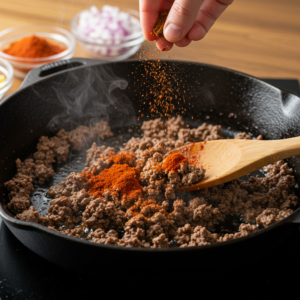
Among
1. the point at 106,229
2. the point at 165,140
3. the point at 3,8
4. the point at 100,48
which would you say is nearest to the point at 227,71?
the point at 165,140

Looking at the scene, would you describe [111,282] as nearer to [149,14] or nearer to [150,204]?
[150,204]

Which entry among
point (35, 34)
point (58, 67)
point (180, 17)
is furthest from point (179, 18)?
point (35, 34)

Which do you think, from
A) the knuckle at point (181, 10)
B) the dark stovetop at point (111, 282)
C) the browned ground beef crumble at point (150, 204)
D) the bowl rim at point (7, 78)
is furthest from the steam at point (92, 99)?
the dark stovetop at point (111, 282)

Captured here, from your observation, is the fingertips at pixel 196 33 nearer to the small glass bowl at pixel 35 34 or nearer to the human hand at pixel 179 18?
the human hand at pixel 179 18

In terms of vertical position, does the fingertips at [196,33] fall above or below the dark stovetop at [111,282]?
above

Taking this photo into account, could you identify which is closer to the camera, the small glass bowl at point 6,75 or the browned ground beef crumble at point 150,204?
the browned ground beef crumble at point 150,204

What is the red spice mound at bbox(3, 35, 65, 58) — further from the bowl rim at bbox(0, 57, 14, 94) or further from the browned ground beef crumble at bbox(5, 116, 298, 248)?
the browned ground beef crumble at bbox(5, 116, 298, 248)
